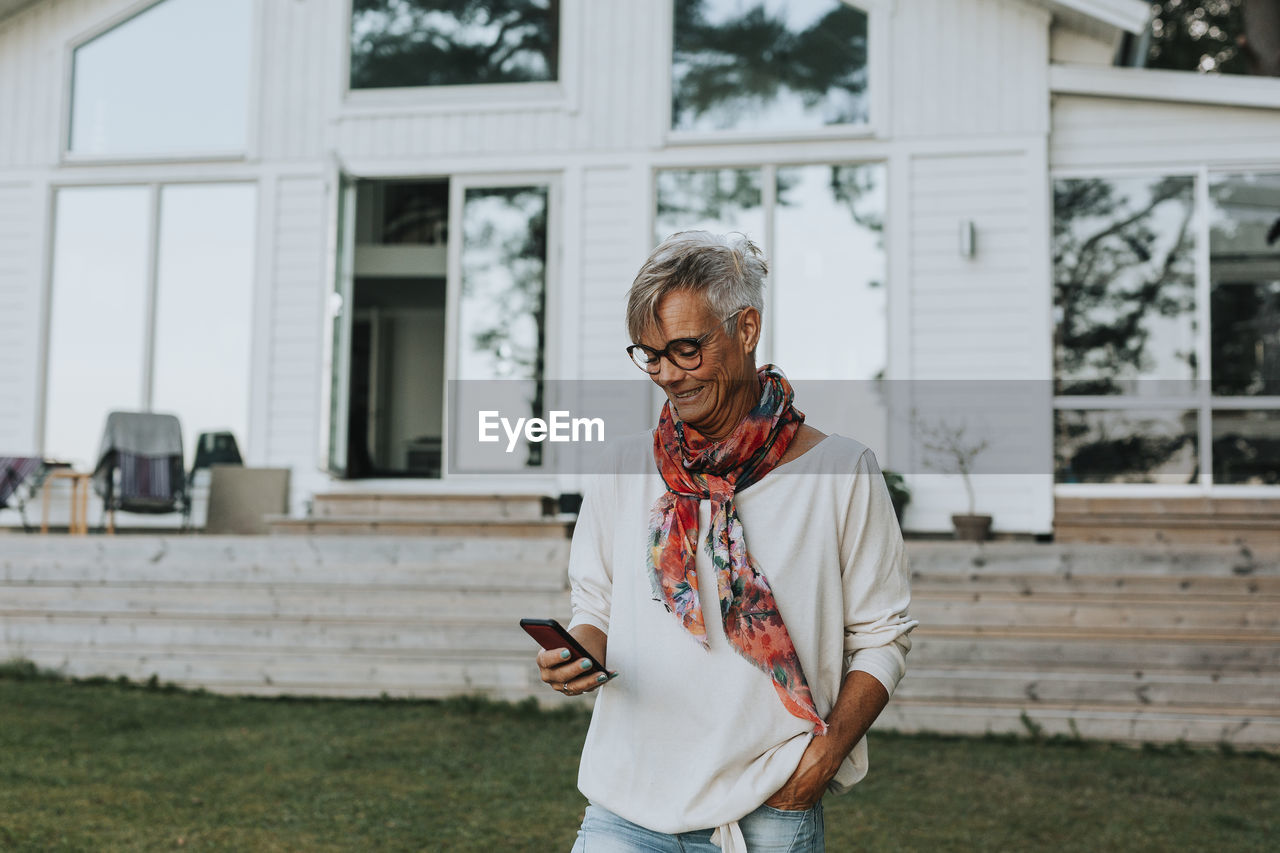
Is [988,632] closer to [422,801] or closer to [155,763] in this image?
[422,801]

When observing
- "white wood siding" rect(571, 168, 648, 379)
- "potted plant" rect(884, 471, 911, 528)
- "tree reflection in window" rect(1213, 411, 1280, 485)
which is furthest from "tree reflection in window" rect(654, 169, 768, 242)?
"tree reflection in window" rect(1213, 411, 1280, 485)

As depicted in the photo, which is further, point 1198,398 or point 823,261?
point 823,261

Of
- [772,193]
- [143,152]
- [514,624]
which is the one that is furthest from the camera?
[143,152]

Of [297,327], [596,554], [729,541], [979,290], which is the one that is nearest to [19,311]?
[297,327]

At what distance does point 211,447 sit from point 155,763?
432 centimetres

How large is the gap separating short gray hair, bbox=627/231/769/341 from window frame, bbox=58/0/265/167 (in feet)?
26.2

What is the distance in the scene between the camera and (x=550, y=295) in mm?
8836

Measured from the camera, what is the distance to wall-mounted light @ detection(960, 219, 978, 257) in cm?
820

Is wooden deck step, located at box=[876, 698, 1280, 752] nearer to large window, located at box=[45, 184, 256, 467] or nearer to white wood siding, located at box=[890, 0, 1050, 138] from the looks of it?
white wood siding, located at box=[890, 0, 1050, 138]

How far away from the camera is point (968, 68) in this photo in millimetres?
8438

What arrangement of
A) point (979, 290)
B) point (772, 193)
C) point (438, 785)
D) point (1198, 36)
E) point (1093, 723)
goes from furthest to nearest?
point (1198, 36)
point (772, 193)
point (979, 290)
point (1093, 723)
point (438, 785)

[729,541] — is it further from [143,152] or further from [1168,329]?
[143,152]

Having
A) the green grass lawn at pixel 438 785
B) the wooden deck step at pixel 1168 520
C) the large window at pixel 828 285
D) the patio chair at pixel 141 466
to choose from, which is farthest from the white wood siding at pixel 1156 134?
the patio chair at pixel 141 466

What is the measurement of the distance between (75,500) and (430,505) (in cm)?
252
